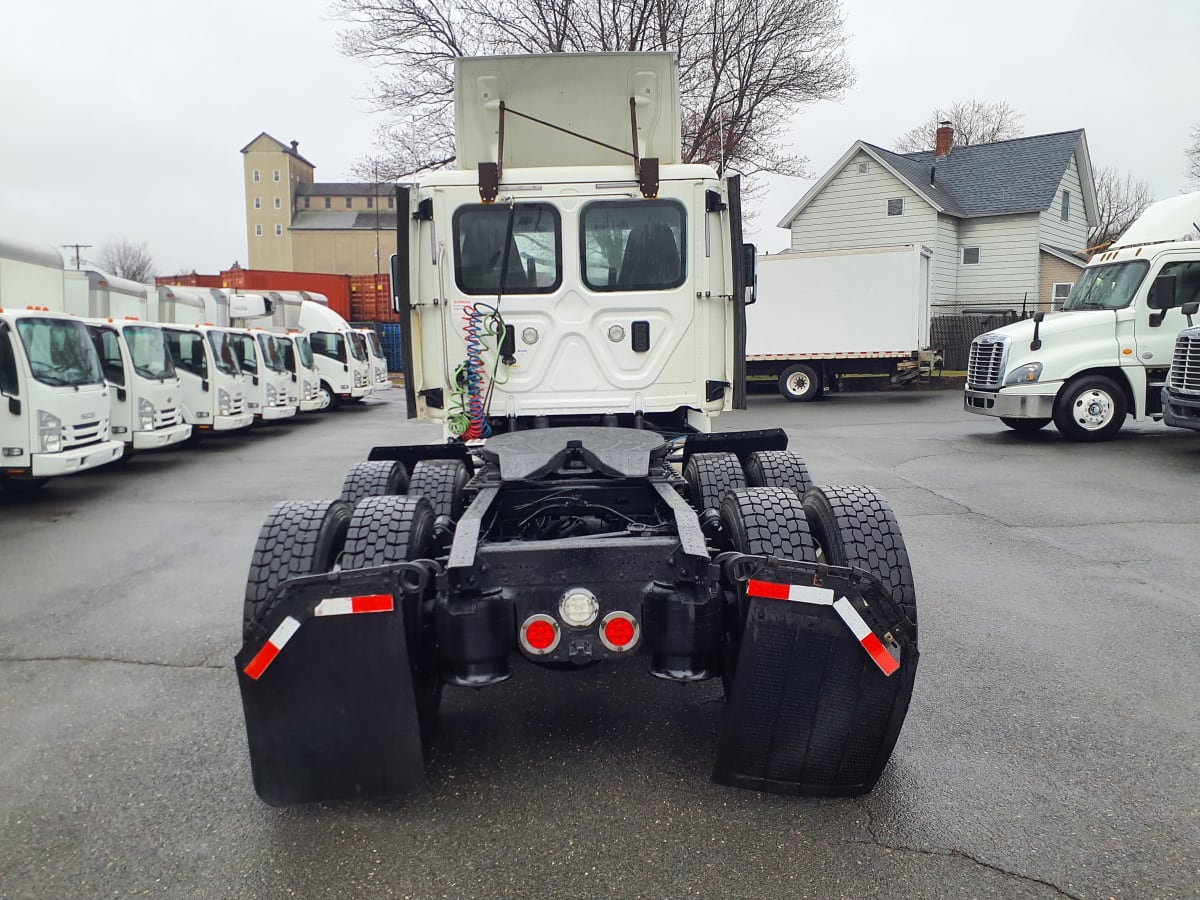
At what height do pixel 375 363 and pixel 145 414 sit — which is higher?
pixel 375 363

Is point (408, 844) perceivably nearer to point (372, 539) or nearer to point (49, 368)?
point (372, 539)

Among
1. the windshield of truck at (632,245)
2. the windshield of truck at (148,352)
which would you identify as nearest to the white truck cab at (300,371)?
the windshield of truck at (148,352)

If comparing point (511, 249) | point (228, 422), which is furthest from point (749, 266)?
point (228, 422)

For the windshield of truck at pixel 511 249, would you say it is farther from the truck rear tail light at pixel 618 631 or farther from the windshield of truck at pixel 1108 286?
the windshield of truck at pixel 1108 286

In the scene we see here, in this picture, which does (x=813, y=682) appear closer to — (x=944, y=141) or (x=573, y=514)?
(x=573, y=514)

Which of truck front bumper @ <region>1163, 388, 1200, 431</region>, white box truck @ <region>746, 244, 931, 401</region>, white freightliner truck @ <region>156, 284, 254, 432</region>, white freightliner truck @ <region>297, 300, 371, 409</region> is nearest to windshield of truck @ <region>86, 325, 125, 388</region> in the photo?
white freightliner truck @ <region>156, 284, 254, 432</region>

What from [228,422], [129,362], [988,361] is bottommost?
[228,422]

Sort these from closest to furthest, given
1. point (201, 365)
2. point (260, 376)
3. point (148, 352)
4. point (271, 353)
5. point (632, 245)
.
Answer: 1. point (632, 245)
2. point (148, 352)
3. point (201, 365)
4. point (260, 376)
5. point (271, 353)

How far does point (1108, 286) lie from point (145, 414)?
13.5m

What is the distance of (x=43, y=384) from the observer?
30.5ft

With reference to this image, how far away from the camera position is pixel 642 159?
5.50 m

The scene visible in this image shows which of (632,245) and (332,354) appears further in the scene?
(332,354)

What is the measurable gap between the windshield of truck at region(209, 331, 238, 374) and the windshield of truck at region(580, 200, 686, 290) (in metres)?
11.2

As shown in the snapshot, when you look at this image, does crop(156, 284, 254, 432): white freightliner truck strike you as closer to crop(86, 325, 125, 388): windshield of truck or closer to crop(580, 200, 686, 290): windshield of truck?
crop(86, 325, 125, 388): windshield of truck
